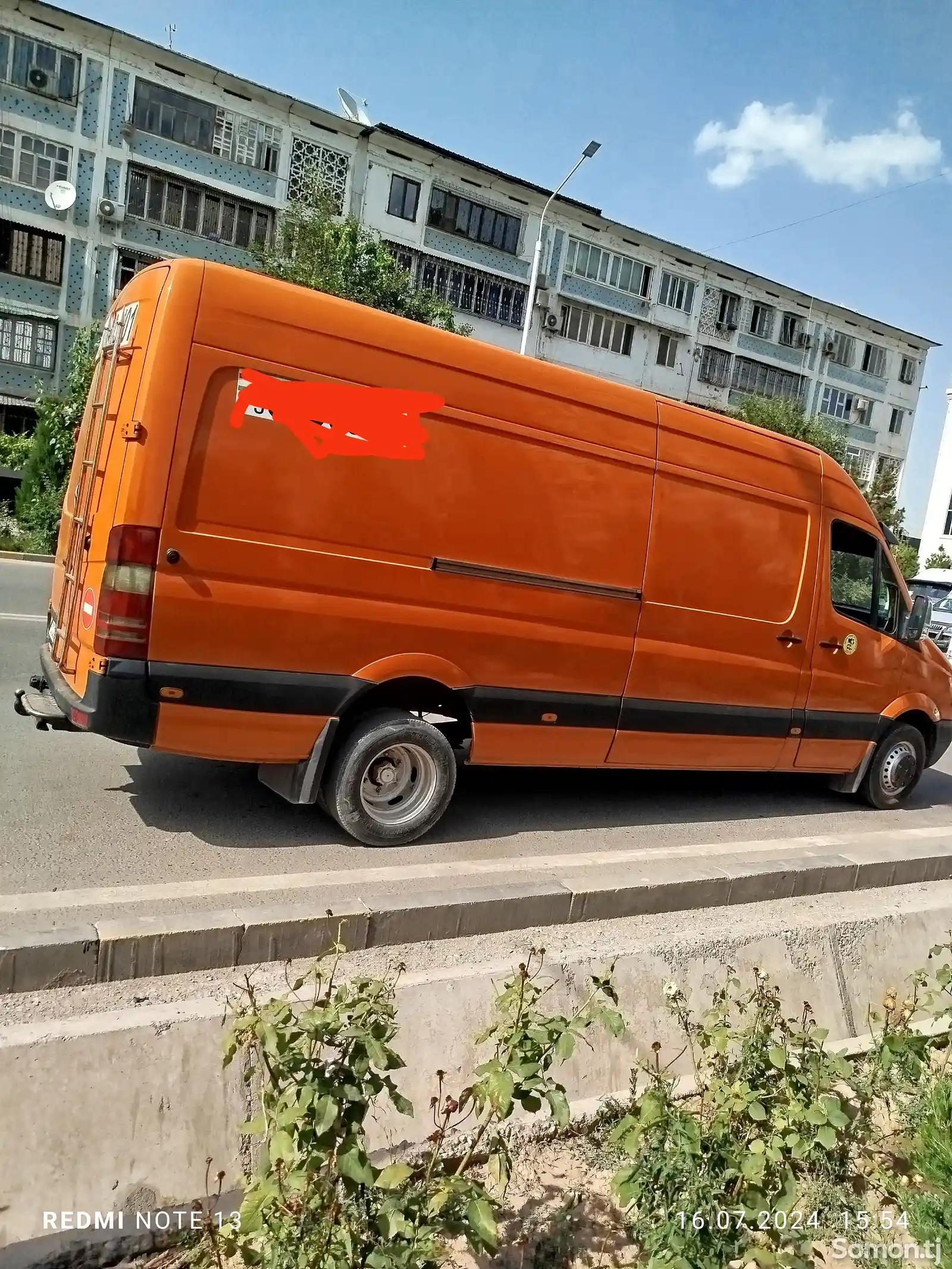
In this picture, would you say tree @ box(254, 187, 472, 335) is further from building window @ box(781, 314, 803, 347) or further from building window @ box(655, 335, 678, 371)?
building window @ box(781, 314, 803, 347)

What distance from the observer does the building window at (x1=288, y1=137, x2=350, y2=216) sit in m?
28.7

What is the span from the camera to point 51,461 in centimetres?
1989

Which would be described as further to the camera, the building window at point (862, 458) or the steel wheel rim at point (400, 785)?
the building window at point (862, 458)

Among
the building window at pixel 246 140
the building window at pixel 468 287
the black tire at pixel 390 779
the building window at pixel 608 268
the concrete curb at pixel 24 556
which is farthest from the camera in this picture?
the building window at pixel 608 268

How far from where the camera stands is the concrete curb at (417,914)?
306 cm

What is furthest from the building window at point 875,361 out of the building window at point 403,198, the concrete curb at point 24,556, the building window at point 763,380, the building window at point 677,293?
the concrete curb at point 24,556

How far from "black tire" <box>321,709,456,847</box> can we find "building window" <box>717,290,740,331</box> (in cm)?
3842

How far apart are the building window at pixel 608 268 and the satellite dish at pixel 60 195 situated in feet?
56.3

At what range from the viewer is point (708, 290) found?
39000 millimetres

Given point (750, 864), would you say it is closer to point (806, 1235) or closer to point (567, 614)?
point (567, 614)

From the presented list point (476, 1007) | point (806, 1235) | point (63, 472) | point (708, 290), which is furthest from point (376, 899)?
point (708, 290)

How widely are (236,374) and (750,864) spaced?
358 cm

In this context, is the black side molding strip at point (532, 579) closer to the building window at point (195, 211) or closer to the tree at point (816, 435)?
the tree at point (816, 435)

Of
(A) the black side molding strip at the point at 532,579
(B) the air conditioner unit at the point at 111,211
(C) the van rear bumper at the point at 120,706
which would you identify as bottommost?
(C) the van rear bumper at the point at 120,706
